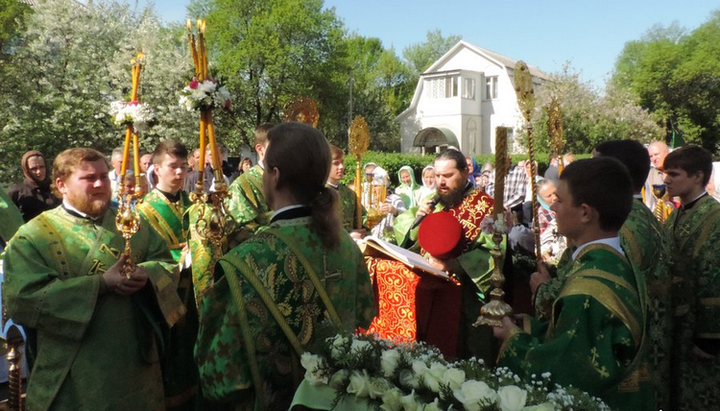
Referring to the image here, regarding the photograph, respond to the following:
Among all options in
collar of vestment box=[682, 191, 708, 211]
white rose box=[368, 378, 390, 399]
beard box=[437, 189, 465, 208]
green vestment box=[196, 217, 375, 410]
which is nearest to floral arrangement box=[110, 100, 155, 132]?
green vestment box=[196, 217, 375, 410]

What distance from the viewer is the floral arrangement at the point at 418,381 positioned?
1.91 meters

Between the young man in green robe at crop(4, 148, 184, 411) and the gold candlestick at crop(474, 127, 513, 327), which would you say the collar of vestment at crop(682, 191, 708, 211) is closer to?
the gold candlestick at crop(474, 127, 513, 327)

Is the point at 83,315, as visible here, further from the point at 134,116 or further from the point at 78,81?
the point at 78,81

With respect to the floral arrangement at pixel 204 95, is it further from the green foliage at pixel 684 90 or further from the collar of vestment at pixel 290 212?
the green foliage at pixel 684 90

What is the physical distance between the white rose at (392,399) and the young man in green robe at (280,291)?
15.9 inches

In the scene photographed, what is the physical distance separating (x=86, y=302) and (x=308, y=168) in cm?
159

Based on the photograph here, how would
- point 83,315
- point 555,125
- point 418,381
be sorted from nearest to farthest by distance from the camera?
1. point 418,381
2. point 83,315
3. point 555,125

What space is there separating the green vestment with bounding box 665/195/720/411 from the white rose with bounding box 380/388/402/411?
2928 millimetres

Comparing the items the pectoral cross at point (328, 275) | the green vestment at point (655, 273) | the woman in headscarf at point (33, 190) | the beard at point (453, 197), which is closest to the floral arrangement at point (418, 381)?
the pectoral cross at point (328, 275)

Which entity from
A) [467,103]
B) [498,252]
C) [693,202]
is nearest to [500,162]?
[498,252]

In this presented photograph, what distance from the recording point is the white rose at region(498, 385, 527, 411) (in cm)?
185

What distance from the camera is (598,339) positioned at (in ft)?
7.59

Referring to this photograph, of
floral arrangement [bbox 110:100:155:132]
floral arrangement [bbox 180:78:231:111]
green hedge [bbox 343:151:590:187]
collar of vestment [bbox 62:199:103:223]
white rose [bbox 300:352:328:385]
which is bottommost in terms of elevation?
white rose [bbox 300:352:328:385]

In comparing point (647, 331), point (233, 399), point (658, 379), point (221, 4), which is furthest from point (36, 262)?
point (221, 4)
